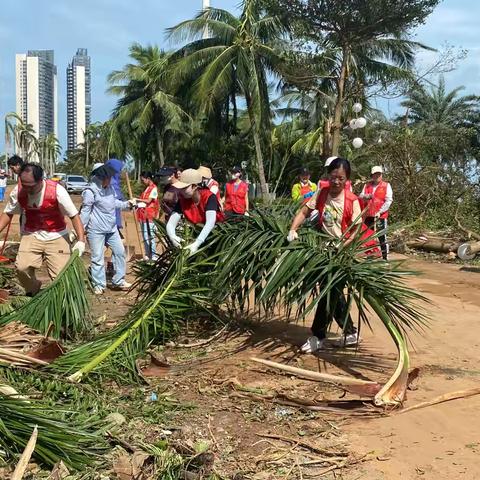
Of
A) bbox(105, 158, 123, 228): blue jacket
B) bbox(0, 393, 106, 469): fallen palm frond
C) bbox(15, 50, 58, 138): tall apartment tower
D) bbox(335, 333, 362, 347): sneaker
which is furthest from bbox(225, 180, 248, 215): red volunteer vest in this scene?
bbox(15, 50, 58, 138): tall apartment tower

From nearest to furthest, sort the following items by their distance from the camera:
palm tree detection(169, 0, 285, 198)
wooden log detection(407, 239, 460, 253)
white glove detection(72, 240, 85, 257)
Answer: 1. white glove detection(72, 240, 85, 257)
2. wooden log detection(407, 239, 460, 253)
3. palm tree detection(169, 0, 285, 198)

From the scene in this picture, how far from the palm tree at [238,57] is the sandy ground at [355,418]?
16916 mm

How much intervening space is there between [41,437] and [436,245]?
436 inches

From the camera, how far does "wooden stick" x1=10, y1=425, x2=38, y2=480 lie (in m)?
2.59

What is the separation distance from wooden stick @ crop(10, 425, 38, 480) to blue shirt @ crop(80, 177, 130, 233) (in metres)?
5.01

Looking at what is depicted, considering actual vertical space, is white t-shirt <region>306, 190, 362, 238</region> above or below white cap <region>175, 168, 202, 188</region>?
below

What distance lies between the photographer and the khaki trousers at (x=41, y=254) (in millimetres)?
5789

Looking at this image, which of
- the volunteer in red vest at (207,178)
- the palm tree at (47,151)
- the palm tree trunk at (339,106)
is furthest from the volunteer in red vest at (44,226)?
the palm tree at (47,151)

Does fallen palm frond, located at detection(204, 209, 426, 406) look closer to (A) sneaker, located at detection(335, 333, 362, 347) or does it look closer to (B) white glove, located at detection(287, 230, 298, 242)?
(B) white glove, located at detection(287, 230, 298, 242)

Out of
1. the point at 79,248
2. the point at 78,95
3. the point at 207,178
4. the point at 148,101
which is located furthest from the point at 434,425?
the point at 78,95

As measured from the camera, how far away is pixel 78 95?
10775 cm

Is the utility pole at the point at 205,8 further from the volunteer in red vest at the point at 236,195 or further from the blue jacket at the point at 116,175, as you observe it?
the blue jacket at the point at 116,175

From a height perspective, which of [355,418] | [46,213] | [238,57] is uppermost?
[238,57]

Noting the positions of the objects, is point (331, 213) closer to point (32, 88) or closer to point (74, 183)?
point (74, 183)
